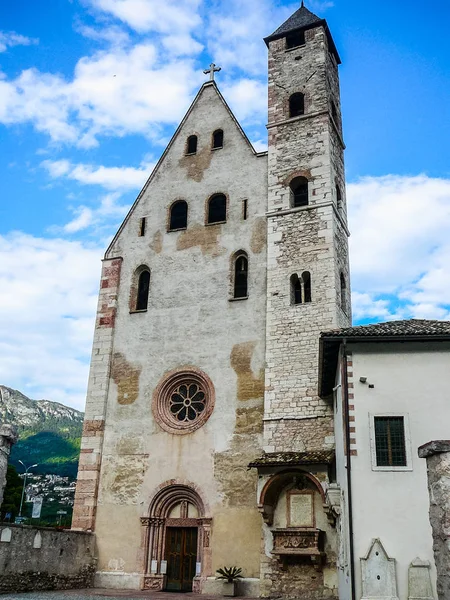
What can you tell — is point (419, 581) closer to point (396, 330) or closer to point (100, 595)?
point (396, 330)

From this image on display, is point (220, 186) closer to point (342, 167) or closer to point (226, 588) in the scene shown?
point (342, 167)

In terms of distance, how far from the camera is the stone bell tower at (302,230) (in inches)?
818

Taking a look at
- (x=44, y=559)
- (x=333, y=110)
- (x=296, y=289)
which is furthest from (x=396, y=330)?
(x=333, y=110)

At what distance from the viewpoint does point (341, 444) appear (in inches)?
661

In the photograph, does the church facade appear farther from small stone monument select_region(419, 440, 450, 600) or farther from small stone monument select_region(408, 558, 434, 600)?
small stone monument select_region(419, 440, 450, 600)

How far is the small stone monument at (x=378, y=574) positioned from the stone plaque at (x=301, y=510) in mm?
4963

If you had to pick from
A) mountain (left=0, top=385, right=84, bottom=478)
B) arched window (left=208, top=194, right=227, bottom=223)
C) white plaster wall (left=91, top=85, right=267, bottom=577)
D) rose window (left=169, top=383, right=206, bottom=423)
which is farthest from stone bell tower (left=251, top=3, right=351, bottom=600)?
mountain (left=0, top=385, right=84, bottom=478)

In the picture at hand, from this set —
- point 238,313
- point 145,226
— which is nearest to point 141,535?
point 238,313

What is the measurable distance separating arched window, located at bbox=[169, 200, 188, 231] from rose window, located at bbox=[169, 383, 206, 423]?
7.12 m

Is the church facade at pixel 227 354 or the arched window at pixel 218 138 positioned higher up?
the arched window at pixel 218 138

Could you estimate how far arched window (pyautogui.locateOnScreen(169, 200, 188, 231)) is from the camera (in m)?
26.4

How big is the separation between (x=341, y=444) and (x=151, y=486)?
27.5ft

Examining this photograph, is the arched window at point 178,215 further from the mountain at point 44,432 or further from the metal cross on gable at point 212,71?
the mountain at point 44,432

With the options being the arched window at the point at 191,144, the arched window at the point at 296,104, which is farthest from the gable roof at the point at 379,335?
the arched window at the point at 191,144
